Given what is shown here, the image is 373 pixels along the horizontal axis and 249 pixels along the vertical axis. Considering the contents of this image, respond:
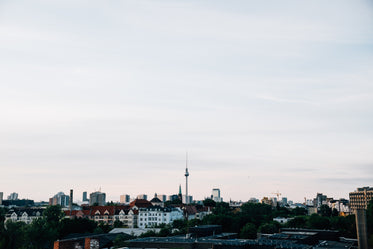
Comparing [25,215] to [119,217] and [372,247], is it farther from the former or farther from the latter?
[372,247]

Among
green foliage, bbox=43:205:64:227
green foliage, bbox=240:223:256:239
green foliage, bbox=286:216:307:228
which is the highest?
green foliage, bbox=43:205:64:227

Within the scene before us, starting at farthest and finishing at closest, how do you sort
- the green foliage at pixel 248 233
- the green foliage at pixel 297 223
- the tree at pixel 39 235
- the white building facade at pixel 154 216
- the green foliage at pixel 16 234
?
1. the white building facade at pixel 154 216
2. the green foliage at pixel 297 223
3. the green foliage at pixel 248 233
4. the tree at pixel 39 235
5. the green foliage at pixel 16 234

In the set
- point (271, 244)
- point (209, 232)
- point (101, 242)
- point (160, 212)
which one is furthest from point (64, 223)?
point (271, 244)

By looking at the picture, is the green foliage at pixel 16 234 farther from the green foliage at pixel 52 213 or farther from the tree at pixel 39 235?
the green foliage at pixel 52 213

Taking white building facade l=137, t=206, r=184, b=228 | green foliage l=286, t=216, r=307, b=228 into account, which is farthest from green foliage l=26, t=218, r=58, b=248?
green foliage l=286, t=216, r=307, b=228

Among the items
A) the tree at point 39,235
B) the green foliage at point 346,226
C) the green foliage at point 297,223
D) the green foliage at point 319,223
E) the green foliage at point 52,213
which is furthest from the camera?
the green foliage at point 297,223

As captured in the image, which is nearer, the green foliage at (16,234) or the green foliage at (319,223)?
the green foliage at (16,234)

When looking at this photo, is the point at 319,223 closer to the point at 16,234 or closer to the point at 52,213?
the point at 52,213

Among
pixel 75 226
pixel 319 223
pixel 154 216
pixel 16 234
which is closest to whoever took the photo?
pixel 16 234

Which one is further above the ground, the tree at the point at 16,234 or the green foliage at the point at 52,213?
the green foliage at the point at 52,213

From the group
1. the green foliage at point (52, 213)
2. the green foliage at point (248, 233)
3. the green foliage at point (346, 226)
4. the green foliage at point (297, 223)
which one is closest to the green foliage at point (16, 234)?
the green foliage at point (52, 213)

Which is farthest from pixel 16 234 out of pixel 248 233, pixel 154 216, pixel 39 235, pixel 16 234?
pixel 154 216

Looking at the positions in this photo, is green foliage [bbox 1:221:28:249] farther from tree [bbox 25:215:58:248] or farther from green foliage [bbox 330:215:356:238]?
green foliage [bbox 330:215:356:238]

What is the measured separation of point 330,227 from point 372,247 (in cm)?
6298
